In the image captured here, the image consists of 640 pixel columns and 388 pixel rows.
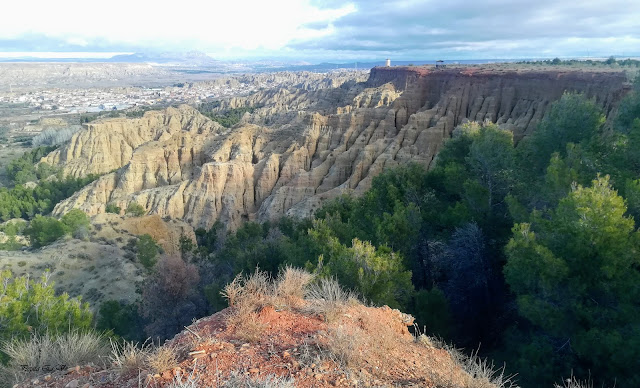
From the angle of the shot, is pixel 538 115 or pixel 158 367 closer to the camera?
pixel 158 367

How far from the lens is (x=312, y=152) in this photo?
41812 mm

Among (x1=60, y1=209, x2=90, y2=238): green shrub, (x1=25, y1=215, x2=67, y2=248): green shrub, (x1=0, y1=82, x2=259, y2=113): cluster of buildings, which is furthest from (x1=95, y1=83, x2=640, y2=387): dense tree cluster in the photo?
(x1=0, y1=82, x2=259, y2=113): cluster of buildings

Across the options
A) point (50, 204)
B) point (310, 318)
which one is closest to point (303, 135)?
point (50, 204)

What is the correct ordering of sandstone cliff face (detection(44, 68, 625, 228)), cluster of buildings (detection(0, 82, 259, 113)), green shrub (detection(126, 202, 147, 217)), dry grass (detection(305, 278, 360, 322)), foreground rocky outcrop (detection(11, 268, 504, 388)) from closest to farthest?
foreground rocky outcrop (detection(11, 268, 504, 388)) → dry grass (detection(305, 278, 360, 322)) → green shrub (detection(126, 202, 147, 217)) → sandstone cliff face (detection(44, 68, 625, 228)) → cluster of buildings (detection(0, 82, 259, 113))

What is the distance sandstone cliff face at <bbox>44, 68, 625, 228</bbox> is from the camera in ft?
113

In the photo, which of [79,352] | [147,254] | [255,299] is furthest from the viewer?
[147,254]

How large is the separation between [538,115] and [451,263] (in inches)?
995

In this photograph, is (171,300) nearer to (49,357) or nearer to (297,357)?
(49,357)

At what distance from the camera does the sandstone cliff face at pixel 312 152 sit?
34.3 metres

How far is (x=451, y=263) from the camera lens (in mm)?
13719

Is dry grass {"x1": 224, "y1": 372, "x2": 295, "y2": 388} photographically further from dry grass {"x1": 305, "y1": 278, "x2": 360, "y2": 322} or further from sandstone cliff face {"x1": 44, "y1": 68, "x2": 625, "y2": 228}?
sandstone cliff face {"x1": 44, "y1": 68, "x2": 625, "y2": 228}

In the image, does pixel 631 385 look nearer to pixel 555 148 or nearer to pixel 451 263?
pixel 451 263

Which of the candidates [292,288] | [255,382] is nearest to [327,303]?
[292,288]

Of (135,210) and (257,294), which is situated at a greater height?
(257,294)
